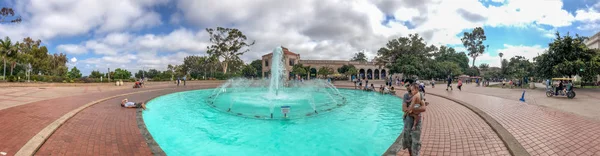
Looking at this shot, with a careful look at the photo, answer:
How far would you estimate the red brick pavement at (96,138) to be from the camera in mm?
5109

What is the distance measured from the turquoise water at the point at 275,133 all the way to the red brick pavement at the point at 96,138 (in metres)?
0.74

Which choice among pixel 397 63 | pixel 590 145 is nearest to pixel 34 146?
pixel 590 145

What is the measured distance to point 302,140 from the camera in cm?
706

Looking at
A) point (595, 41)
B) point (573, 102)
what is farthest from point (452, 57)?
point (573, 102)

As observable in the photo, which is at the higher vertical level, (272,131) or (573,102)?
(573,102)

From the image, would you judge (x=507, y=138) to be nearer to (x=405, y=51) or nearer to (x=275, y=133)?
(x=275, y=133)

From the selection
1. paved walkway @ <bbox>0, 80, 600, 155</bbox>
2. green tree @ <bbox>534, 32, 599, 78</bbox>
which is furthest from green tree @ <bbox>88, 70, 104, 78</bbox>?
green tree @ <bbox>534, 32, 599, 78</bbox>

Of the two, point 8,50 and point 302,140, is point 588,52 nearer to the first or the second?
point 302,140

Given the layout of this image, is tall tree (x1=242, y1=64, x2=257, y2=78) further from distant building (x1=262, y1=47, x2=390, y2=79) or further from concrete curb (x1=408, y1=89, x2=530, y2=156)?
concrete curb (x1=408, y1=89, x2=530, y2=156)

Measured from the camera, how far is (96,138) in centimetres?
598

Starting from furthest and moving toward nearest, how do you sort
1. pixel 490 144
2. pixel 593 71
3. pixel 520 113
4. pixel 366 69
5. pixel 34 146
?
pixel 366 69
pixel 593 71
pixel 520 113
pixel 490 144
pixel 34 146

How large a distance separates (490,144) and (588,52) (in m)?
26.8

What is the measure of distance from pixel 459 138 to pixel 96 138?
8.83 meters

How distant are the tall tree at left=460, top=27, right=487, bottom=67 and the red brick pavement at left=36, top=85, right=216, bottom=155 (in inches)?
2999
